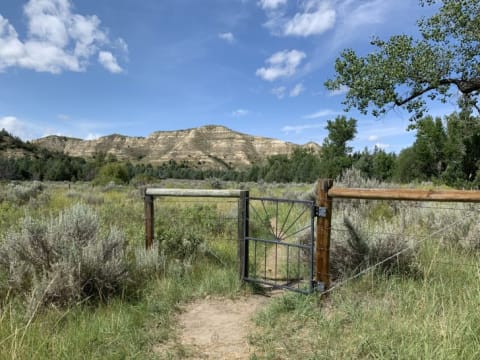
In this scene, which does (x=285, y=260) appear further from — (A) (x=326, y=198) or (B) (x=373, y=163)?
(B) (x=373, y=163)

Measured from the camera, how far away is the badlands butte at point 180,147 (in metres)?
122

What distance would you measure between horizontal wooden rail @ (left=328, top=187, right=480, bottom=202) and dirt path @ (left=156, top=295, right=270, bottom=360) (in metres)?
1.79

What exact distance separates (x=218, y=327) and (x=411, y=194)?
8.43ft

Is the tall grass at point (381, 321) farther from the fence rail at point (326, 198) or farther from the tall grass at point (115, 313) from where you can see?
the tall grass at point (115, 313)

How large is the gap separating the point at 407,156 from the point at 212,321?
4381 cm

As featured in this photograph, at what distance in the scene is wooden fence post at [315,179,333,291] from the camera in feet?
13.4

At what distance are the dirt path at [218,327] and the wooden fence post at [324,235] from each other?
0.86 metres

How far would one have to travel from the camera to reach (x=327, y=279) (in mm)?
4113

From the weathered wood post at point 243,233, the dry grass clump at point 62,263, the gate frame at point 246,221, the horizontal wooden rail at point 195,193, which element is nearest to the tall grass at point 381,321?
the gate frame at point 246,221

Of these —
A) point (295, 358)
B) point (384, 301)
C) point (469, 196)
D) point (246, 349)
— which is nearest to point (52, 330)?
point (246, 349)

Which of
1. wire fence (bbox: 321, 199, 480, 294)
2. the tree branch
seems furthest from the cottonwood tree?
wire fence (bbox: 321, 199, 480, 294)

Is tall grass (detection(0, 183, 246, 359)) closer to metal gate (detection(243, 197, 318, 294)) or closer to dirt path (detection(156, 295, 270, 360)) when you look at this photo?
dirt path (detection(156, 295, 270, 360))

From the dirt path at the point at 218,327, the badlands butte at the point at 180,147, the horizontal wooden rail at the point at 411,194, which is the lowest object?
the dirt path at the point at 218,327

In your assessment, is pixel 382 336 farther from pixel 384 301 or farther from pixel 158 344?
pixel 158 344
